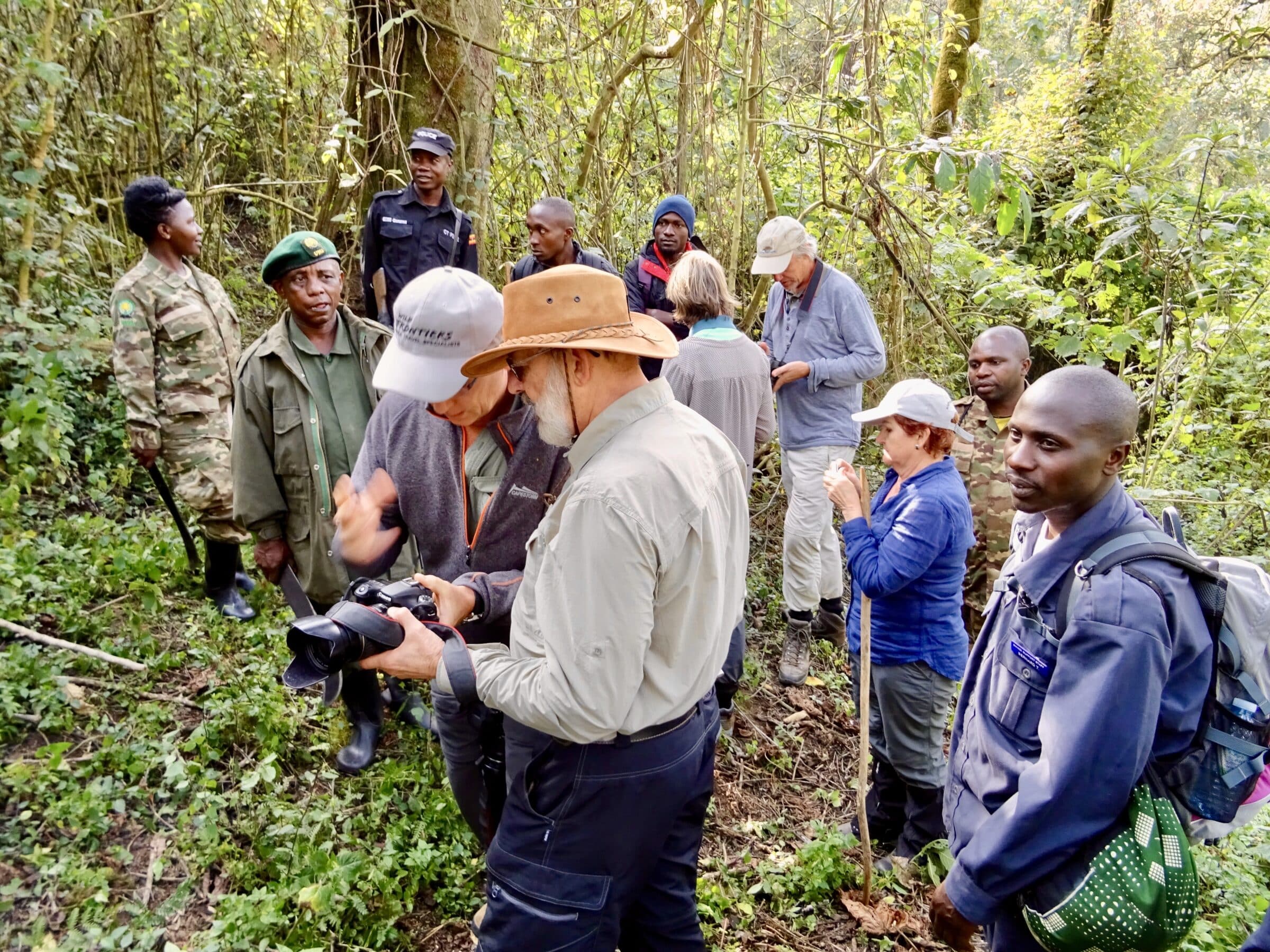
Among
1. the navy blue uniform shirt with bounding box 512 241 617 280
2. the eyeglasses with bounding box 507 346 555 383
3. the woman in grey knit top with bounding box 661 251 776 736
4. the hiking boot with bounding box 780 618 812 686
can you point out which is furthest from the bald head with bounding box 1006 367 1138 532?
the navy blue uniform shirt with bounding box 512 241 617 280

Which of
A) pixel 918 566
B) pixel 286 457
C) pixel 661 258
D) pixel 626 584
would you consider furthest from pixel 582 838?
pixel 661 258

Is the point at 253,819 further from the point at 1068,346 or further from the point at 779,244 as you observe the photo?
the point at 1068,346

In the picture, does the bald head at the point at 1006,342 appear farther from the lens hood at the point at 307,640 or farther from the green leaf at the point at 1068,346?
the lens hood at the point at 307,640

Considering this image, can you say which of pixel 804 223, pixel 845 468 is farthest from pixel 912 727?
pixel 804 223

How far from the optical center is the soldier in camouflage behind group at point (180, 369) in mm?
4020

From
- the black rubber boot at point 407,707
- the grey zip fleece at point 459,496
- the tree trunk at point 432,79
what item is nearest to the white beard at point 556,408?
the grey zip fleece at point 459,496

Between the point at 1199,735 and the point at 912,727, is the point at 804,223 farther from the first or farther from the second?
the point at 1199,735

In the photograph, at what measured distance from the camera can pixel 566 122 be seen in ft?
19.6

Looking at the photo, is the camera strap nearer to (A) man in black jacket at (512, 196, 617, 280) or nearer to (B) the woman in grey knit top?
(B) the woman in grey knit top

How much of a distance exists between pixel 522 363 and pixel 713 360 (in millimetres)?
2261

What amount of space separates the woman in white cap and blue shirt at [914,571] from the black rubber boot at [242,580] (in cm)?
329

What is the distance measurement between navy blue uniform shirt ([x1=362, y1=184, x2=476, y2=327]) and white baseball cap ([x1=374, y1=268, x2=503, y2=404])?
277 centimetres

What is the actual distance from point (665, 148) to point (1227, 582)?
5.63 meters

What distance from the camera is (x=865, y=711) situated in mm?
2842
